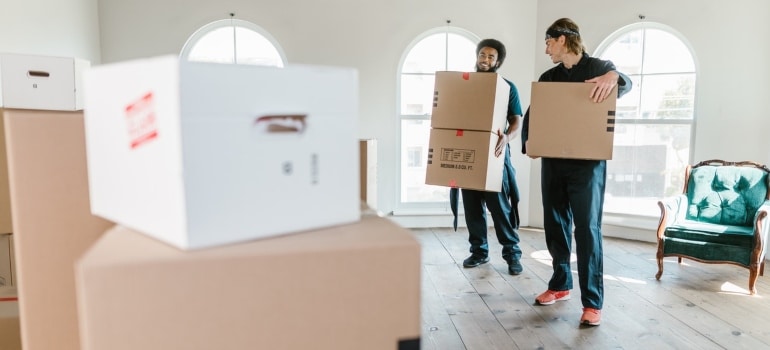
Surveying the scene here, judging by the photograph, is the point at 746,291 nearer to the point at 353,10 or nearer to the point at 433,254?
the point at 433,254

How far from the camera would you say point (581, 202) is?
259 centimetres

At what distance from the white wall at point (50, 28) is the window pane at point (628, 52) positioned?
15.0 ft

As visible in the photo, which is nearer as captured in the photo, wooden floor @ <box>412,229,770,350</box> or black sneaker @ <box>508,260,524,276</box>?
wooden floor @ <box>412,229,770,350</box>

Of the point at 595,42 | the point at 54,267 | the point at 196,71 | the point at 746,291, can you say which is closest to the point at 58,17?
the point at 54,267

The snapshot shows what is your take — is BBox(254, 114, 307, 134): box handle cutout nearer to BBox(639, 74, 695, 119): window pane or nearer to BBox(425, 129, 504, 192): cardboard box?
BBox(425, 129, 504, 192): cardboard box

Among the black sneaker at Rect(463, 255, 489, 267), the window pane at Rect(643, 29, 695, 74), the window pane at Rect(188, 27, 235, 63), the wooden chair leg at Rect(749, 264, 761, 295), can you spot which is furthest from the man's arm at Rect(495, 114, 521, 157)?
the window pane at Rect(188, 27, 235, 63)

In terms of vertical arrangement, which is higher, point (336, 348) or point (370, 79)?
point (370, 79)

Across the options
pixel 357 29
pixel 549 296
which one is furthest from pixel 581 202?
pixel 357 29

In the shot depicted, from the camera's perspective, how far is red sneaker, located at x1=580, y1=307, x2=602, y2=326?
270 centimetres

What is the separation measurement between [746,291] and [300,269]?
3.54 m

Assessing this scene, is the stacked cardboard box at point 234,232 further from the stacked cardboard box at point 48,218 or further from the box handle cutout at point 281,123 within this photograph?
the stacked cardboard box at point 48,218

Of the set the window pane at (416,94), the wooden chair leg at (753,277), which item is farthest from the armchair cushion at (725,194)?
the window pane at (416,94)

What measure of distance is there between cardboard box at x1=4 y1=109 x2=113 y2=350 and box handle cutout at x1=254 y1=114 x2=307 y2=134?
443mm

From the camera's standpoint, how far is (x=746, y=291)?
3312 millimetres
